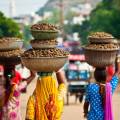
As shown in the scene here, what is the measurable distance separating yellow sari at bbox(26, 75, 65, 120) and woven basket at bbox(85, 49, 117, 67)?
712 mm

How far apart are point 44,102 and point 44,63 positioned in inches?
16.1

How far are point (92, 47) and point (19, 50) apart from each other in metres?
0.86

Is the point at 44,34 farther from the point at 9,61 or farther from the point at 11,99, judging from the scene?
the point at 11,99

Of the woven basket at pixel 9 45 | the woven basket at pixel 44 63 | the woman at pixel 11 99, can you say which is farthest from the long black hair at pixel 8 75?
the woven basket at pixel 9 45

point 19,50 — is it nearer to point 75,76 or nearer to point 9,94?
point 9,94

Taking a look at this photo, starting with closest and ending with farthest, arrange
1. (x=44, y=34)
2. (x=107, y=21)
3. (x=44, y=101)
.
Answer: (x=44, y=101), (x=44, y=34), (x=107, y=21)

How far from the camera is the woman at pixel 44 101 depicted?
725cm

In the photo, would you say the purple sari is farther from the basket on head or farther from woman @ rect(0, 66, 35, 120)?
woman @ rect(0, 66, 35, 120)

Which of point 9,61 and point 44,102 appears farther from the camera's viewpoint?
point 9,61

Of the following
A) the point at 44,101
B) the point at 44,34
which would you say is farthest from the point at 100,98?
the point at 44,34

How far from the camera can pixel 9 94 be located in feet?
24.5

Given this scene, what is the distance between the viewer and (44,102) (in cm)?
728

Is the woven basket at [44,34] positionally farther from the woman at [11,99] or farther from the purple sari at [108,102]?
the purple sari at [108,102]

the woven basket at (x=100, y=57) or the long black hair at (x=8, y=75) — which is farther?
the woven basket at (x=100, y=57)
